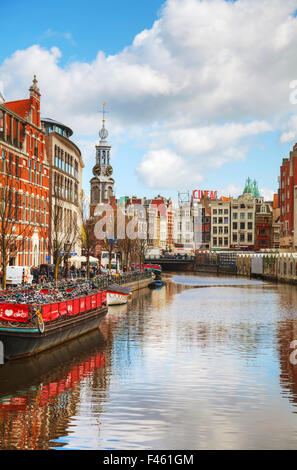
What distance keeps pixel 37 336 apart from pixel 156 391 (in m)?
6.71

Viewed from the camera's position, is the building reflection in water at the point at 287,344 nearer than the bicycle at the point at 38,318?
Yes

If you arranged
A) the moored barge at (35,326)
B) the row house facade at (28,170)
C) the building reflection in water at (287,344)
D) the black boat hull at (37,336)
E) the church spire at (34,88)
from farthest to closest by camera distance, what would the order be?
the church spire at (34,88)
the row house facade at (28,170)
the moored barge at (35,326)
the black boat hull at (37,336)
the building reflection in water at (287,344)

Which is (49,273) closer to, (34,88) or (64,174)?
(34,88)

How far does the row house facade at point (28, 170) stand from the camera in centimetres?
5322

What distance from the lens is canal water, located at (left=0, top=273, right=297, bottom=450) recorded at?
48.8 ft

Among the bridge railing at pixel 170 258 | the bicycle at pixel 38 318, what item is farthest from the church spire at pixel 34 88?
the bridge railing at pixel 170 258

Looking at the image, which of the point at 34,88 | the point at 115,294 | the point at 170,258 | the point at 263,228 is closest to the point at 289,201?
the point at 170,258

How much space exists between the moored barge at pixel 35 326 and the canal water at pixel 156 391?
1.73 feet

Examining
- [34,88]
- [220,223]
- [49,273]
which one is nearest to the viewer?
[49,273]

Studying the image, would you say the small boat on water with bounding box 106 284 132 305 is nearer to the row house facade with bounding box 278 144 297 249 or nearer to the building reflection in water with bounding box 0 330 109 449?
the building reflection in water with bounding box 0 330 109 449

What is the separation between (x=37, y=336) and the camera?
23922 millimetres

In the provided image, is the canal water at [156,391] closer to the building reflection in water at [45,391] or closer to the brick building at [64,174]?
the building reflection in water at [45,391]

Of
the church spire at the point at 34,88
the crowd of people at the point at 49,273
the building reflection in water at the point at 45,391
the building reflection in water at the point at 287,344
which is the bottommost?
the building reflection in water at the point at 287,344

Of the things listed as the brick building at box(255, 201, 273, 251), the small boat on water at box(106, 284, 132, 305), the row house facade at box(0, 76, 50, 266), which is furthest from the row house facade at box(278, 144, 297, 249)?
the small boat on water at box(106, 284, 132, 305)
